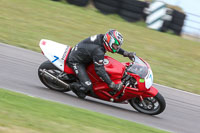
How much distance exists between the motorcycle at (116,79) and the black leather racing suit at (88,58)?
0.17 meters

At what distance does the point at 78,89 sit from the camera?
7887 millimetres

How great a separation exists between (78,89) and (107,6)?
1220cm

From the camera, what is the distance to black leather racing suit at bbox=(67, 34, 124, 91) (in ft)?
24.5

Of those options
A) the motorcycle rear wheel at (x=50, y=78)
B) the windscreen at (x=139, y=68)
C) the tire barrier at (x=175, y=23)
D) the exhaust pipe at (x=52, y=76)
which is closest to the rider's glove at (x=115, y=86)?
the windscreen at (x=139, y=68)

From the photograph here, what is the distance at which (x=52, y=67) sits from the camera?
321 inches

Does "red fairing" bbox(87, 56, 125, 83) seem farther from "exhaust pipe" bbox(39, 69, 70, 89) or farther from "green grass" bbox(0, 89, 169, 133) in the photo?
"green grass" bbox(0, 89, 169, 133)

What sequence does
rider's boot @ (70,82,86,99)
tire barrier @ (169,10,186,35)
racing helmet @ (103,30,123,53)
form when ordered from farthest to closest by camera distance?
tire barrier @ (169,10,186,35) < rider's boot @ (70,82,86,99) < racing helmet @ (103,30,123,53)

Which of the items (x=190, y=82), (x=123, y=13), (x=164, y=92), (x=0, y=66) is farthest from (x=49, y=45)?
(x=123, y=13)

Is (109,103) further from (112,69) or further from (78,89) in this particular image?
(112,69)

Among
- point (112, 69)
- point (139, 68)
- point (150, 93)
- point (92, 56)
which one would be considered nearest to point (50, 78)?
point (92, 56)

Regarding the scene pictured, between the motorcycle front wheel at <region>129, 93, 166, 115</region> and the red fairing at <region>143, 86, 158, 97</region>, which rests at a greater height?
the red fairing at <region>143, 86, 158, 97</region>

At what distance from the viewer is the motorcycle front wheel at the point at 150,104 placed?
766 centimetres

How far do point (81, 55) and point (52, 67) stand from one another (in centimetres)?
78

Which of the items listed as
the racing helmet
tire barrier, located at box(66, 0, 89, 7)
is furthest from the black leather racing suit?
tire barrier, located at box(66, 0, 89, 7)
